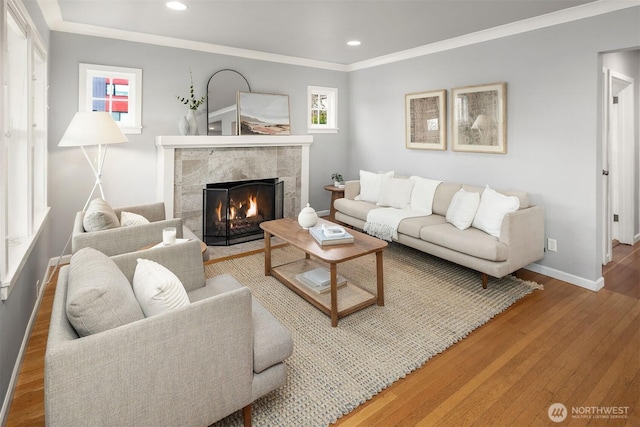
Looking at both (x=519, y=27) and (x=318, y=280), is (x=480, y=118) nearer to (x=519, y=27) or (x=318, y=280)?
(x=519, y=27)

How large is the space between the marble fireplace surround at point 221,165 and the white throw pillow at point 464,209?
2.30m

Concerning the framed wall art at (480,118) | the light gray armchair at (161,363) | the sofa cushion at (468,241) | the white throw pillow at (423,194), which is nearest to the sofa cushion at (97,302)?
the light gray armchair at (161,363)

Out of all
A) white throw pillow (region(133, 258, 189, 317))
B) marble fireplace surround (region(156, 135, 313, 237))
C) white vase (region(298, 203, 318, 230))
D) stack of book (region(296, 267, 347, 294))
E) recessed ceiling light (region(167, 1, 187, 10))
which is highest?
recessed ceiling light (region(167, 1, 187, 10))

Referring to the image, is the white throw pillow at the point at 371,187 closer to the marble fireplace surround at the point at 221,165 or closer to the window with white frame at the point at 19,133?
the marble fireplace surround at the point at 221,165

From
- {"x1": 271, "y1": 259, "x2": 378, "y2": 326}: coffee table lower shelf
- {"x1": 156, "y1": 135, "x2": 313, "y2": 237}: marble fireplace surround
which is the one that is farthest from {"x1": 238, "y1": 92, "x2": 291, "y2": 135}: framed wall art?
{"x1": 271, "y1": 259, "x2": 378, "y2": 326}: coffee table lower shelf

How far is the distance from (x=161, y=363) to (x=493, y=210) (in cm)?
301

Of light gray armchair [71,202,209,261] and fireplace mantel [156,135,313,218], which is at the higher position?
fireplace mantel [156,135,313,218]

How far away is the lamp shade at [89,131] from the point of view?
304 cm

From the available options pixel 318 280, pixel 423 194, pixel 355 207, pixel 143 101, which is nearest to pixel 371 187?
pixel 355 207

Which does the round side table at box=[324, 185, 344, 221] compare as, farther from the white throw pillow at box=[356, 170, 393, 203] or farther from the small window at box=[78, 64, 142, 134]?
the small window at box=[78, 64, 142, 134]

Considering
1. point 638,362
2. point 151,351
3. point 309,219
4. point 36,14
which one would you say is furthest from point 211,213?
point 638,362

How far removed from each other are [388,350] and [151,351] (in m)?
1.50

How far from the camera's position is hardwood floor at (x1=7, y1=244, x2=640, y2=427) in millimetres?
1769

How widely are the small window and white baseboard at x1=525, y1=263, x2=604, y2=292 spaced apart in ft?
14.8
